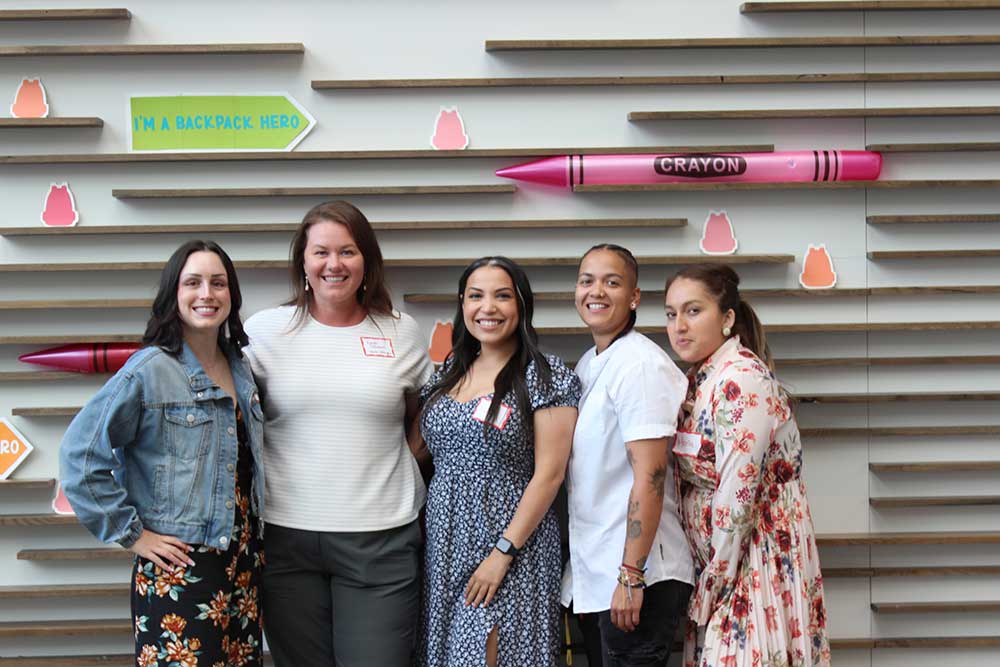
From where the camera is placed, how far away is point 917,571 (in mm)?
2701

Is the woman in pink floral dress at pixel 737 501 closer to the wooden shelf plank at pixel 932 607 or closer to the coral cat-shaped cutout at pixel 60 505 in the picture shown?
the wooden shelf plank at pixel 932 607

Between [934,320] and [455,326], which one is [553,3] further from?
[934,320]

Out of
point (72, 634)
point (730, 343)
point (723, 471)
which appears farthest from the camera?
point (72, 634)

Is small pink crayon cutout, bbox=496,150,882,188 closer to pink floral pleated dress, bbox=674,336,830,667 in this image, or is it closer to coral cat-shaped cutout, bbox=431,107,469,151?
coral cat-shaped cutout, bbox=431,107,469,151

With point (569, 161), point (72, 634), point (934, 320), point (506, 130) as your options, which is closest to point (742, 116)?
point (569, 161)

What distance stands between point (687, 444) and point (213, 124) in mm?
1678

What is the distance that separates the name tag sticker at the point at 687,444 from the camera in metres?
2.15

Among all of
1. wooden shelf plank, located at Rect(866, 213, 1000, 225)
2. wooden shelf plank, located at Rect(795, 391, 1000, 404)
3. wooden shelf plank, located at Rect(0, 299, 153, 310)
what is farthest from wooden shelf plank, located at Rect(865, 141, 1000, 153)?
wooden shelf plank, located at Rect(0, 299, 153, 310)

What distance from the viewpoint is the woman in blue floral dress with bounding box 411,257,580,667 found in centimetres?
210

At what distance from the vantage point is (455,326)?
231 centimetres

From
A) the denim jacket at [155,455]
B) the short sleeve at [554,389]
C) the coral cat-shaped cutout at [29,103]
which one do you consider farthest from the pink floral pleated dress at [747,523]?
the coral cat-shaped cutout at [29,103]

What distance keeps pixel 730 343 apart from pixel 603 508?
53 cm

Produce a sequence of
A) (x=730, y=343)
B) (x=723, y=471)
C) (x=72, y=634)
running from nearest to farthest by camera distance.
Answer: (x=723, y=471), (x=730, y=343), (x=72, y=634)

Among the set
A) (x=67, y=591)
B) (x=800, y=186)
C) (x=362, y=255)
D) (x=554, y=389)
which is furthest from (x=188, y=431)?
(x=800, y=186)
